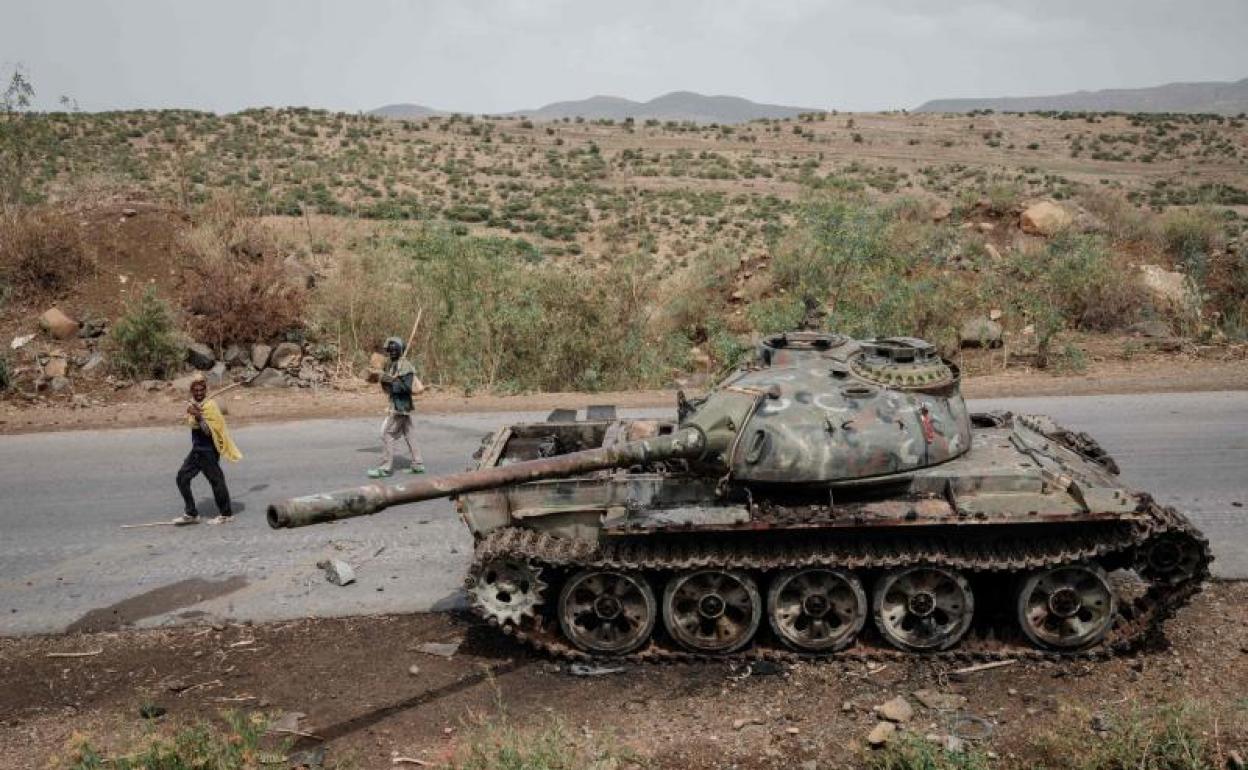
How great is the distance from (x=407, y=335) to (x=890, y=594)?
13.0m

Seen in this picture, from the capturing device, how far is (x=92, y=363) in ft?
60.5

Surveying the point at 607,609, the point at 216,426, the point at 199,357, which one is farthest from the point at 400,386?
the point at 199,357

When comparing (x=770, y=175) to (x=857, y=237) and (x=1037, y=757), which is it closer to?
(x=857, y=237)

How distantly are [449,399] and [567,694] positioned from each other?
33.3 ft

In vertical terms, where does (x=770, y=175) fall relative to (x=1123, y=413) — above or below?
above

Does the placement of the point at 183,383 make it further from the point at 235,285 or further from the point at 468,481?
the point at 468,481

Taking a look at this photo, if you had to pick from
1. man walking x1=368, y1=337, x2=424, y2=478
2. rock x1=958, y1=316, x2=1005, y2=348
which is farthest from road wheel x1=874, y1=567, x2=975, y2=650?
rock x1=958, y1=316, x2=1005, y2=348

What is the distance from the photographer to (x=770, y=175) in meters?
48.7

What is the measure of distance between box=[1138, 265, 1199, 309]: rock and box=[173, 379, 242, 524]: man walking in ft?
62.5

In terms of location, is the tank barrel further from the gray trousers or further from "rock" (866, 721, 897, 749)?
the gray trousers

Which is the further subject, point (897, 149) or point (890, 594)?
point (897, 149)

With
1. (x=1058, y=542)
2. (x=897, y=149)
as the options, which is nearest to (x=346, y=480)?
(x=1058, y=542)

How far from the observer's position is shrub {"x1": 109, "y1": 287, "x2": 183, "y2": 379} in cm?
1792

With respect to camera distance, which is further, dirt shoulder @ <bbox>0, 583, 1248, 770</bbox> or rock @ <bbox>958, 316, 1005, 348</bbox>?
rock @ <bbox>958, 316, 1005, 348</bbox>
